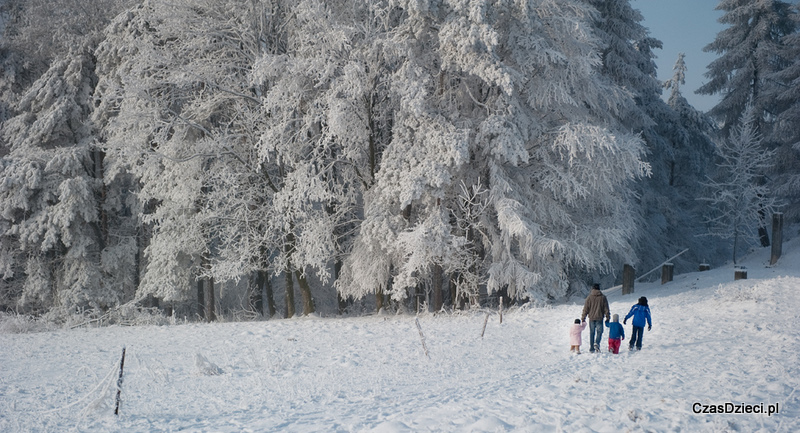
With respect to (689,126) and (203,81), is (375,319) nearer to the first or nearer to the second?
(203,81)

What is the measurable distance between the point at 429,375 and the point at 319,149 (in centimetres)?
1016

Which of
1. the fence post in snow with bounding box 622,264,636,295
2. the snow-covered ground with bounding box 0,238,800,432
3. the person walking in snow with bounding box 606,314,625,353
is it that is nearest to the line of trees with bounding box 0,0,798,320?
the fence post in snow with bounding box 622,264,636,295

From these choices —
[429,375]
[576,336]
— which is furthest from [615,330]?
[429,375]

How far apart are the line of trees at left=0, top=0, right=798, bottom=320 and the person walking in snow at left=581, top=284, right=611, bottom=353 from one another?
12.6 feet

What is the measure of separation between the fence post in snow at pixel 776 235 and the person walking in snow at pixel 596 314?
43.0 ft

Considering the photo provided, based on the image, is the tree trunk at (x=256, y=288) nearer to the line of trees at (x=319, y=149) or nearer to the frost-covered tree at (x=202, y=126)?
the line of trees at (x=319, y=149)

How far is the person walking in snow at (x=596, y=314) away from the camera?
998cm

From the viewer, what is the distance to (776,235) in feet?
63.6

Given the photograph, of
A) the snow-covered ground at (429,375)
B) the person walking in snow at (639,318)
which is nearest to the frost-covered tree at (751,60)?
the snow-covered ground at (429,375)

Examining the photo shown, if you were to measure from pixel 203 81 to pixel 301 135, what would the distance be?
3714 mm

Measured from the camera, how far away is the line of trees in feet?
47.3

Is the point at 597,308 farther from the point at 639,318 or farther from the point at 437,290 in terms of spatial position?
the point at 437,290

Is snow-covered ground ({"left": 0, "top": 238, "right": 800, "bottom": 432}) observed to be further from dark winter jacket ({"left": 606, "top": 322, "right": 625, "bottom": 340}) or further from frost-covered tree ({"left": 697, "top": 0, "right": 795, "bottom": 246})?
frost-covered tree ({"left": 697, "top": 0, "right": 795, "bottom": 246})

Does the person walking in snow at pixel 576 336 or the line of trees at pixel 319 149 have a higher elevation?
the line of trees at pixel 319 149
